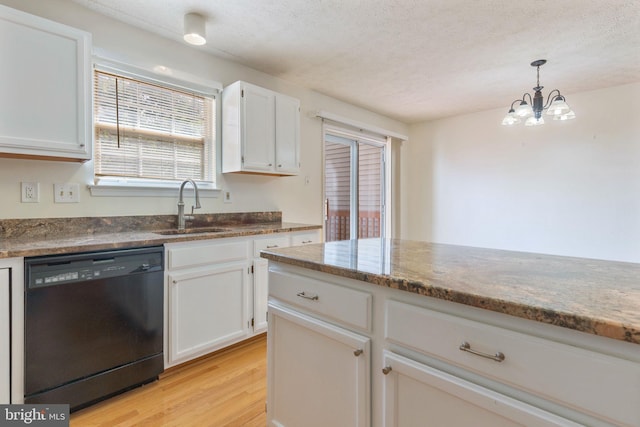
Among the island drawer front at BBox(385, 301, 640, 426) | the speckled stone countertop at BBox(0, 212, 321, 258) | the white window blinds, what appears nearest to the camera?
the island drawer front at BBox(385, 301, 640, 426)

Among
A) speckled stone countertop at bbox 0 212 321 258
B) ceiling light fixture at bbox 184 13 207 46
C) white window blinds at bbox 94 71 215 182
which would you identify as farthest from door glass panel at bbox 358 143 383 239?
ceiling light fixture at bbox 184 13 207 46

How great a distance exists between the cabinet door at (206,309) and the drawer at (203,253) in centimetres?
5

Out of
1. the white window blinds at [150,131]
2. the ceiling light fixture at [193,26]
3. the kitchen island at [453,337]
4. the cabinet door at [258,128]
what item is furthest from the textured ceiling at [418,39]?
the kitchen island at [453,337]

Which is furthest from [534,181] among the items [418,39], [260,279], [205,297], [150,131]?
[150,131]

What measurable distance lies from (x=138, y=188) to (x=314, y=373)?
6.35 feet

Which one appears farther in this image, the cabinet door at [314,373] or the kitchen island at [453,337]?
the cabinet door at [314,373]

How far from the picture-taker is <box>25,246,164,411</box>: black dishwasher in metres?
1.58

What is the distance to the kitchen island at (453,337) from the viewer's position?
2.30ft

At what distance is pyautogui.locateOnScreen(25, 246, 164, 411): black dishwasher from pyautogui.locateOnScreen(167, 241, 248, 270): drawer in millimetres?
90

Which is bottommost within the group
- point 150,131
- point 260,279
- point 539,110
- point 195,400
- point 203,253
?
point 195,400

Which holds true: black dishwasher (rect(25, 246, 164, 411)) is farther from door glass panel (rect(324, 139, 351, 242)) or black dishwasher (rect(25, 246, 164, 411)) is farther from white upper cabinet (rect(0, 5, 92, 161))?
door glass panel (rect(324, 139, 351, 242))

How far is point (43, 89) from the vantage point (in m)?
1.80

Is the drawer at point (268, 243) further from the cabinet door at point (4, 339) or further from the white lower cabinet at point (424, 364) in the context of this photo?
the cabinet door at point (4, 339)

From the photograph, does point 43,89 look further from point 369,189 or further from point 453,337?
point 369,189
